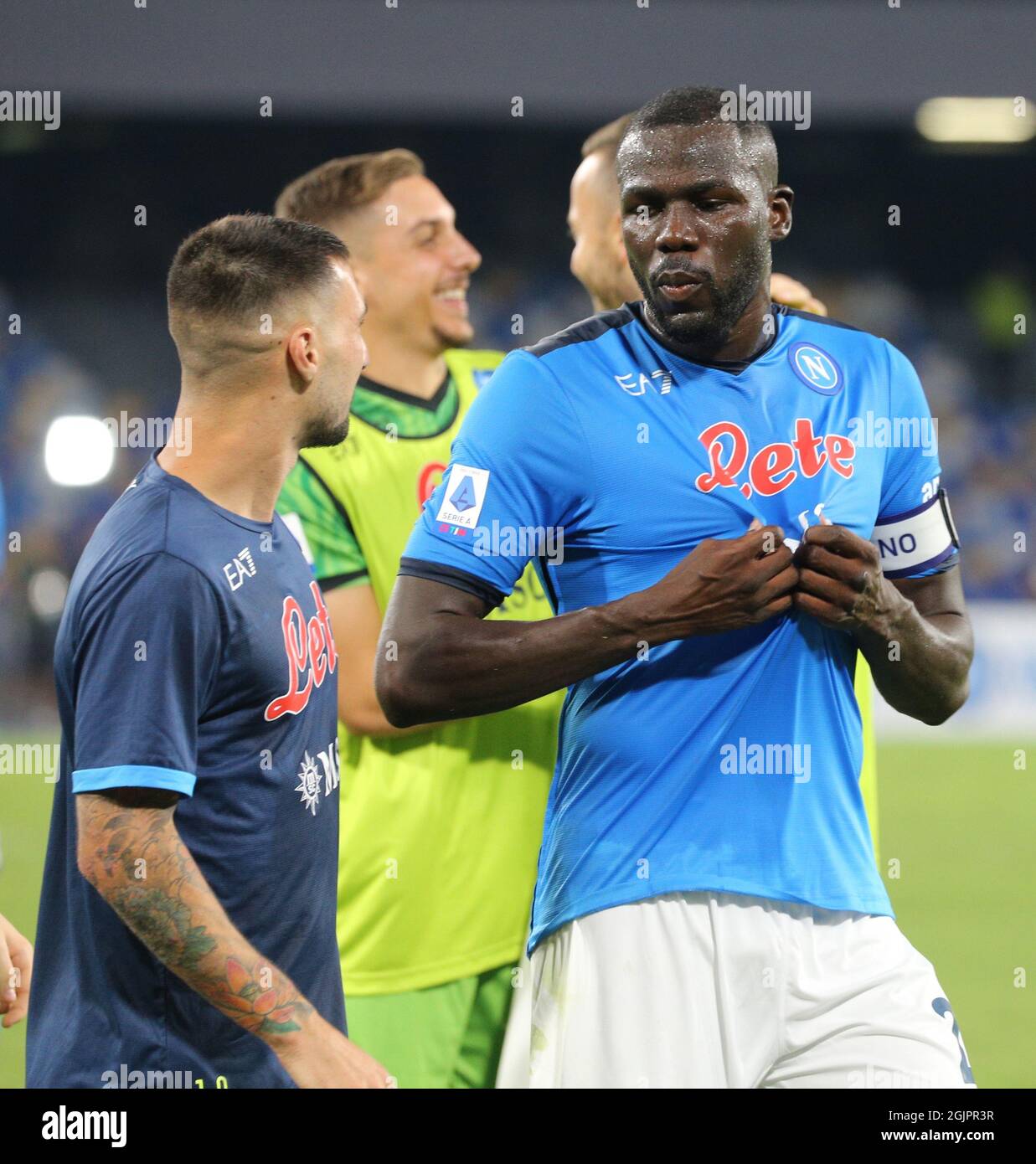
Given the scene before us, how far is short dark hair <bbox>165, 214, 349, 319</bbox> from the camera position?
2449mm

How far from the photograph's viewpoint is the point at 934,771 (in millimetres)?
13570

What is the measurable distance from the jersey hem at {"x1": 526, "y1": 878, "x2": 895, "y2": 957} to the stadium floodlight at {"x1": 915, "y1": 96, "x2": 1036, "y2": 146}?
1654cm

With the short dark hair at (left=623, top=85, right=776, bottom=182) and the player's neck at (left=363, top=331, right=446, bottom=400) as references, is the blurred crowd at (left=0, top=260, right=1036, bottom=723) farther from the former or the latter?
the short dark hair at (left=623, top=85, right=776, bottom=182)

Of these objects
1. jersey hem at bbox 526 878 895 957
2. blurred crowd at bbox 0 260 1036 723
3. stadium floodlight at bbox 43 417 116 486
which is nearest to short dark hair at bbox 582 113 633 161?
jersey hem at bbox 526 878 895 957

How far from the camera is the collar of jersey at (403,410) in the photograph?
362cm

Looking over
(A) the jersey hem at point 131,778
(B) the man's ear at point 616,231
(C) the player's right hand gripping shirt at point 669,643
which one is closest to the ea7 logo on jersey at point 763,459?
(C) the player's right hand gripping shirt at point 669,643

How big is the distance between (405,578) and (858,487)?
29.1 inches

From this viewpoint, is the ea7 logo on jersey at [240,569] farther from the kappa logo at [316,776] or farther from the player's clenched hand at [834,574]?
the player's clenched hand at [834,574]

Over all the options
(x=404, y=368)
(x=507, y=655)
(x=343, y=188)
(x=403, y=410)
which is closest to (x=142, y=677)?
(x=507, y=655)

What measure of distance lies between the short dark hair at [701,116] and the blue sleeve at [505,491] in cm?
46

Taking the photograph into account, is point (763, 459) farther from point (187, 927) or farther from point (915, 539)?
point (187, 927)

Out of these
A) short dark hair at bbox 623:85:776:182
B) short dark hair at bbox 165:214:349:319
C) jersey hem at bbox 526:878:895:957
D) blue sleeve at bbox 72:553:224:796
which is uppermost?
short dark hair at bbox 623:85:776:182
